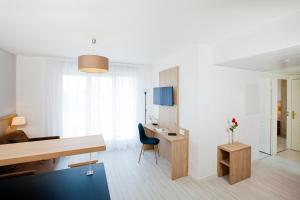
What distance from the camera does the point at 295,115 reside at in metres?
4.20

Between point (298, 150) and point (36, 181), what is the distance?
6.00 m

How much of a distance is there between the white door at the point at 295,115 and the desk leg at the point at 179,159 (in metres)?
3.65

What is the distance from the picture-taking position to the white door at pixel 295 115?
13.6 feet

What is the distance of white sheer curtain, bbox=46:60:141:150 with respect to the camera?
3.71m

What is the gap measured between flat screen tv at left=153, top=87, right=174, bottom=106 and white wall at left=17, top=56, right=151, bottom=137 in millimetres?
2811

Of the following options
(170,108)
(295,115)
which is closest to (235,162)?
(170,108)

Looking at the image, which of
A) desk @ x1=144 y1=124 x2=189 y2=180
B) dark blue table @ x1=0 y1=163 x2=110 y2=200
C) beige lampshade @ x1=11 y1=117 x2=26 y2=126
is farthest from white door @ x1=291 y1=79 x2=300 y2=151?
beige lampshade @ x1=11 y1=117 x2=26 y2=126

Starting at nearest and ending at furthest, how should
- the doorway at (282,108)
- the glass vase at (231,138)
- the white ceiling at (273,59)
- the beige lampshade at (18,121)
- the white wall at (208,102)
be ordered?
the white ceiling at (273,59) → the white wall at (208,102) → the glass vase at (231,138) → the beige lampshade at (18,121) → the doorway at (282,108)

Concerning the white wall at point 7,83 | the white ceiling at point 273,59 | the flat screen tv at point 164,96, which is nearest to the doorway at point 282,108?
the white ceiling at point 273,59

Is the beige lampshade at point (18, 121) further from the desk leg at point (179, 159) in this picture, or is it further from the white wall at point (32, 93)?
the desk leg at point (179, 159)

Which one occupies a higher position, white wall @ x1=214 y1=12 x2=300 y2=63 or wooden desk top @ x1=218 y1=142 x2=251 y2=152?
white wall @ x1=214 y1=12 x2=300 y2=63

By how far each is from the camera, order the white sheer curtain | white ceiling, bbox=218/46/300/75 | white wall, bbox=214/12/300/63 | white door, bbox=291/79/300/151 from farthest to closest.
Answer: white door, bbox=291/79/300/151, the white sheer curtain, white ceiling, bbox=218/46/300/75, white wall, bbox=214/12/300/63

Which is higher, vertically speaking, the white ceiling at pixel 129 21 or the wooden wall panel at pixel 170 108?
the white ceiling at pixel 129 21

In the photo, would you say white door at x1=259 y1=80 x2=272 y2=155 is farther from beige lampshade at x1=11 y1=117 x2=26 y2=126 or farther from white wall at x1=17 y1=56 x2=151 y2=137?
beige lampshade at x1=11 y1=117 x2=26 y2=126
